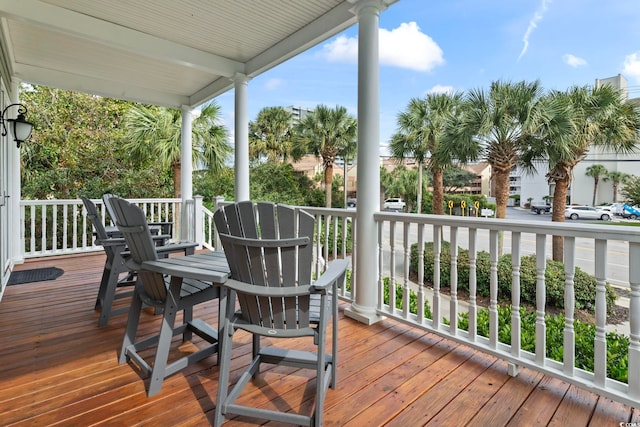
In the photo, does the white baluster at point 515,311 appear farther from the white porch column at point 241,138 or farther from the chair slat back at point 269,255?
the white porch column at point 241,138

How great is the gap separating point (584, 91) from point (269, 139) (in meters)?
14.5

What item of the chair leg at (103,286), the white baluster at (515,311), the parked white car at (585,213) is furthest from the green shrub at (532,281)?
the chair leg at (103,286)

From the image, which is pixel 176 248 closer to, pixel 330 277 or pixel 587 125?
pixel 330 277

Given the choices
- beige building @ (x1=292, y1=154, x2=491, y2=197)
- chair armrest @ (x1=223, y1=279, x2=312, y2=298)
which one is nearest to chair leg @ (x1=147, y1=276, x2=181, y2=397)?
chair armrest @ (x1=223, y1=279, x2=312, y2=298)

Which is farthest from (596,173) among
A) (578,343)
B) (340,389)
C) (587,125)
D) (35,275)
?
(35,275)

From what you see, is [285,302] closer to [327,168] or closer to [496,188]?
[496,188]

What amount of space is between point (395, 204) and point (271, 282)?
22.5 metres

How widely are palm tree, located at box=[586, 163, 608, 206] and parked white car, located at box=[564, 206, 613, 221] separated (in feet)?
1.30

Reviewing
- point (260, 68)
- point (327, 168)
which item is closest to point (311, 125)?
point (327, 168)

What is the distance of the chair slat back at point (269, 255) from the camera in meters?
1.50

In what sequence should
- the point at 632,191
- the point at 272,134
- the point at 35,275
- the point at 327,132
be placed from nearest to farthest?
the point at 35,275 < the point at 632,191 < the point at 327,132 < the point at 272,134

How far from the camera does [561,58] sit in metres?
20.6

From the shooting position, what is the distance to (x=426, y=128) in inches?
533

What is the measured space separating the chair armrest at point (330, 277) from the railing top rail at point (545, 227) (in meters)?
0.83
